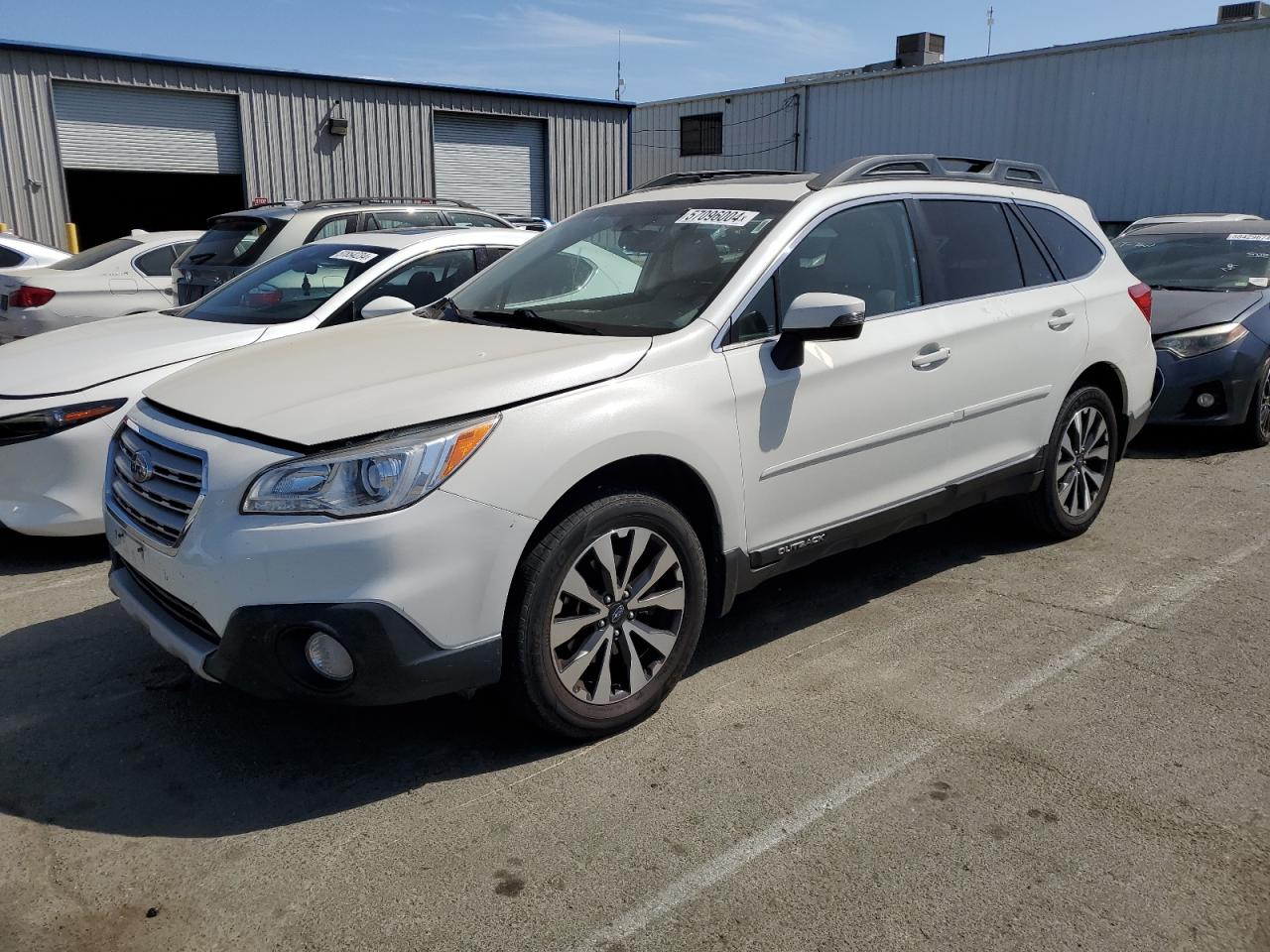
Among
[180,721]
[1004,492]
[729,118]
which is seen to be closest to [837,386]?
[1004,492]

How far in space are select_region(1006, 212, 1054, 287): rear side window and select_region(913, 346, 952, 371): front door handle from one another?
0.86 m

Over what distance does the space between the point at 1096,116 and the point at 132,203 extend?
70.5 ft

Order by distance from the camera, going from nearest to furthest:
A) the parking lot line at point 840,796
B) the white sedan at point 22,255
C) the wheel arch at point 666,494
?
the parking lot line at point 840,796, the wheel arch at point 666,494, the white sedan at point 22,255

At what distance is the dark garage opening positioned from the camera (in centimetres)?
2478

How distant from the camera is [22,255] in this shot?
11039 mm

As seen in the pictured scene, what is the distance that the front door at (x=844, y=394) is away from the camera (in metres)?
3.72

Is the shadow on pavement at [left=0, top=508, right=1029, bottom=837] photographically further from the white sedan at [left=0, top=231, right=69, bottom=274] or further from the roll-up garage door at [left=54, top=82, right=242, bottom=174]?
the roll-up garage door at [left=54, top=82, right=242, bottom=174]

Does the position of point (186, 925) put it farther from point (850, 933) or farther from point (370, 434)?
point (850, 933)

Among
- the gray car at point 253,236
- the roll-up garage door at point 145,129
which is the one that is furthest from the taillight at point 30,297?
the roll-up garage door at point 145,129

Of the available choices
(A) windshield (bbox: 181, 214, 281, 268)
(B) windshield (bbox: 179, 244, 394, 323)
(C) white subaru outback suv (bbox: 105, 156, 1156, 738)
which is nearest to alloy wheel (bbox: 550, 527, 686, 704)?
(C) white subaru outback suv (bbox: 105, 156, 1156, 738)

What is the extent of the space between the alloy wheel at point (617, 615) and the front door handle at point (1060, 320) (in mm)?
2419

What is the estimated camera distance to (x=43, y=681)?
3922 millimetres

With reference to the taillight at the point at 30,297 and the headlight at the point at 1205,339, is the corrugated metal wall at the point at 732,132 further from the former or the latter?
the headlight at the point at 1205,339

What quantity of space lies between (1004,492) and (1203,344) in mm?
3436
